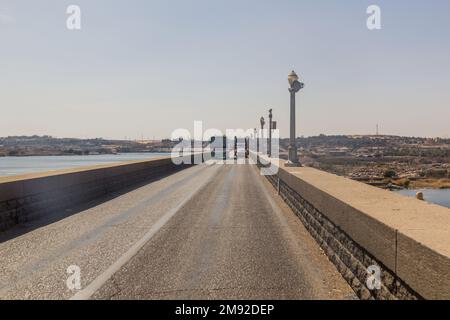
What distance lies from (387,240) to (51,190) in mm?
11178

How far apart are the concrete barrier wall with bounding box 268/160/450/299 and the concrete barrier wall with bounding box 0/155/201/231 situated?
23.6 feet

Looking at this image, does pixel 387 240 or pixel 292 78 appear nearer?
pixel 387 240

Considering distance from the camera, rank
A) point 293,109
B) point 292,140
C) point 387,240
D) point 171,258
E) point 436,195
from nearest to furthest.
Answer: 1. point 387,240
2. point 171,258
3. point 293,109
4. point 292,140
5. point 436,195

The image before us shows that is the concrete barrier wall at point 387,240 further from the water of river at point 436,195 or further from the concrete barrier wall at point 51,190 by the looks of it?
the water of river at point 436,195

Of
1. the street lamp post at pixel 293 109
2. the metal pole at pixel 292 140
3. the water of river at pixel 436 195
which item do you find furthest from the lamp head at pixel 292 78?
the water of river at pixel 436 195

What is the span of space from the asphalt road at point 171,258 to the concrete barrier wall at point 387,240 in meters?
0.40

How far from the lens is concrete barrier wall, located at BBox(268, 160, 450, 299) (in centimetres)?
360

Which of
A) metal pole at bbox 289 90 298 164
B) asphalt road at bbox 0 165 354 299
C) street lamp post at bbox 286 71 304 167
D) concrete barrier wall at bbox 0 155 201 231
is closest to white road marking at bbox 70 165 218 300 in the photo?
asphalt road at bbox 0 165 354 299

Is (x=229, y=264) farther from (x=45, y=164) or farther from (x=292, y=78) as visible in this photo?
(x=45, y=164)

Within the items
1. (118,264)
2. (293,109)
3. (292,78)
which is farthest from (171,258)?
(292,78)

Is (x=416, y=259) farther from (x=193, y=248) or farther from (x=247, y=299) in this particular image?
(x=193, y=248)

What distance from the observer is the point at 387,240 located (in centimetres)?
→ 457

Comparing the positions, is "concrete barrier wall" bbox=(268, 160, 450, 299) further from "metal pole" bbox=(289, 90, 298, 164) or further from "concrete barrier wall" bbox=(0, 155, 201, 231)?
"metal pole" bbox=(289, 90, 298, 164)

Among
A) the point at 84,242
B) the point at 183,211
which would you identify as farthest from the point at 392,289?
the point at 183,211
